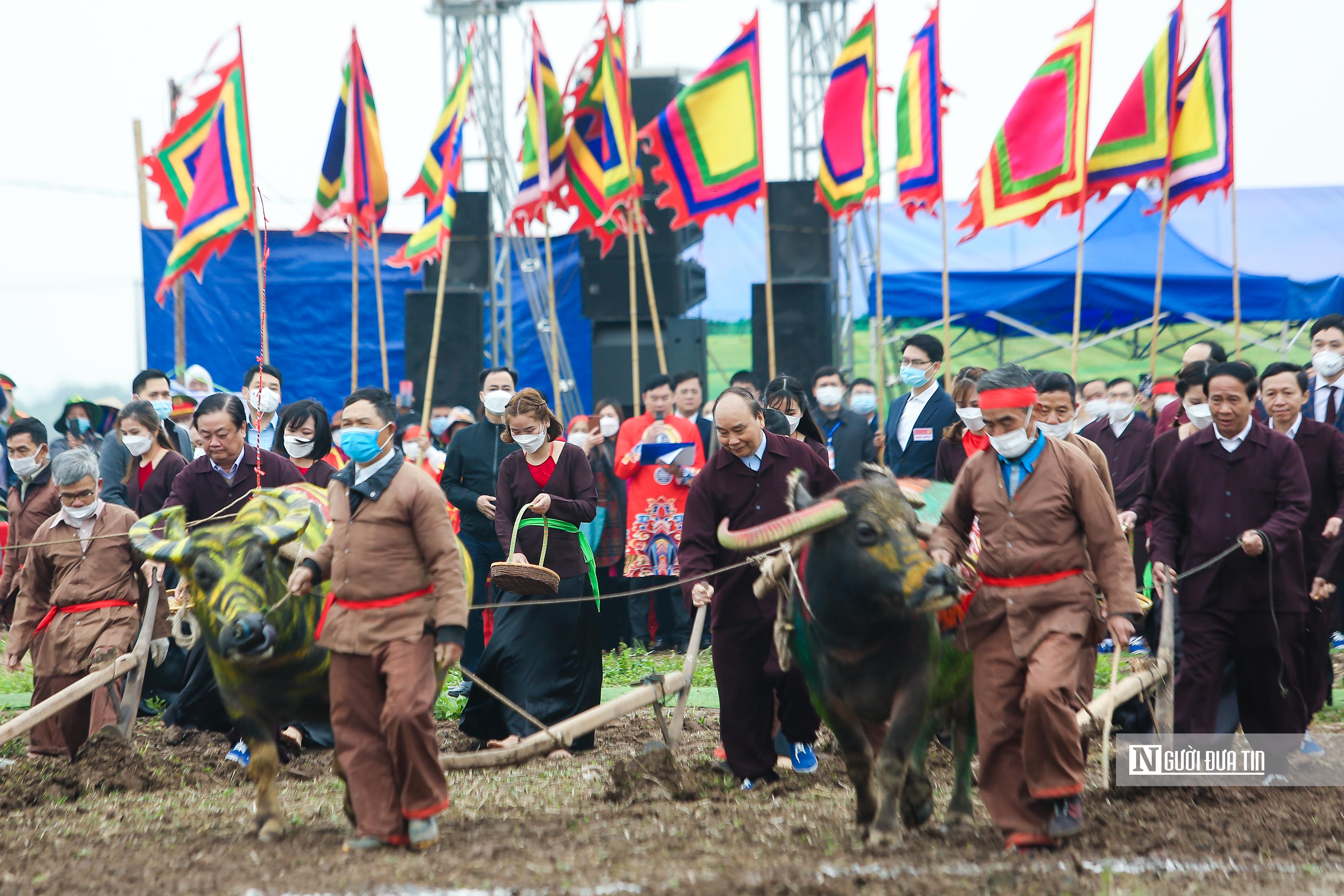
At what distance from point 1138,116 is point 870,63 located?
2604 mm

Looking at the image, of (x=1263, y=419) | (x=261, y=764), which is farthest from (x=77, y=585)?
(x=1263, y=419)

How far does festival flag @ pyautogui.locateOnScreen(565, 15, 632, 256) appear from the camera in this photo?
13273 millimetres

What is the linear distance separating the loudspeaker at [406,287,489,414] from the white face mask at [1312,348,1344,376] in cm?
913

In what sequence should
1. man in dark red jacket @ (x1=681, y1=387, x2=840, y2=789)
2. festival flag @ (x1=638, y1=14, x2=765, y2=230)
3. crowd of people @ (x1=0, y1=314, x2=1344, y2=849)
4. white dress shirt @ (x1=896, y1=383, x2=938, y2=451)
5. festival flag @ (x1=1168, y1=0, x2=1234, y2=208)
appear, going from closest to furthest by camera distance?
1. crowd of people @ (x1=0, y1=314, x2=1344, y2=849)
2. man in dark red jacket @ (x1=681, y1=387, x2=840, y2=789)
3. white dress shirt @ (x1=896, y1=383, x2=938, y2=451)
4. festival flag @ (x1=1168, y1=0, x2=1234, y2=208)
5. festival flag @ (x1=638, y1=14, x2=765, y2=230)

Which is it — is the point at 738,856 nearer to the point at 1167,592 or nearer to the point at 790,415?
the point at 1167,592

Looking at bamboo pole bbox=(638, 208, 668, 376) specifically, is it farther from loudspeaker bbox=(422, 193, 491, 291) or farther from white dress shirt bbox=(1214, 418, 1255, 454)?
white dress shirt bbox=(1214, 418, 1255, 454)

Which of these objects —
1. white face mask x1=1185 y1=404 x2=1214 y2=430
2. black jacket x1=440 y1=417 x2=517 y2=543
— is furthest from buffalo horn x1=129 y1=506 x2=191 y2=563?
white face mask x1=1185 y1=404 x2=1214 y2=430

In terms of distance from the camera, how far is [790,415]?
8602 millimetres

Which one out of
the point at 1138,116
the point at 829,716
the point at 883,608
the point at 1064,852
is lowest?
the point at 1064,852

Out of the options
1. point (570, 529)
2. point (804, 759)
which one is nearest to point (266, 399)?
point (570, 529)

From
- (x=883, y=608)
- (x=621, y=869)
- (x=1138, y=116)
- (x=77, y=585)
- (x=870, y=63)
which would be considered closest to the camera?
(x=621, y=869)

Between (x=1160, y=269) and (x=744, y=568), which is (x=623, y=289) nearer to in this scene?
(x=1160, y=269)

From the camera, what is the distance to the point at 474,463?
30.2 ft

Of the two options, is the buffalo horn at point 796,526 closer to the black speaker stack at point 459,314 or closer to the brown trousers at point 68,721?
the brown trousers at point 68,721
